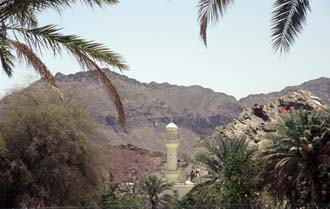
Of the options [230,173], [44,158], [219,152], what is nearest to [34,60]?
[44,158]

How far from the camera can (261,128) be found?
290ft

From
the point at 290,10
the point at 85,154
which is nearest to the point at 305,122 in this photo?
the point at 85,154

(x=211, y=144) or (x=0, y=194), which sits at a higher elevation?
(x=211, y=144)

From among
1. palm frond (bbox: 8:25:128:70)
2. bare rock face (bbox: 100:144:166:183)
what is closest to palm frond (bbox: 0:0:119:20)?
palm frond (bbox: 8:25:128:70)

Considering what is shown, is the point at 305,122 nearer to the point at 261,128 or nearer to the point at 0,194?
the point at 0,194

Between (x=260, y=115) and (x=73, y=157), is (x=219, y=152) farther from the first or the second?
(x=260, y=115)

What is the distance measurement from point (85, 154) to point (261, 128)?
57.1 metres

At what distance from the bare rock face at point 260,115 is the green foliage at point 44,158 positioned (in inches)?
1882

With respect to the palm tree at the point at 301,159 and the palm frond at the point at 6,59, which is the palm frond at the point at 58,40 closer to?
the palm frond at the point at 6,59

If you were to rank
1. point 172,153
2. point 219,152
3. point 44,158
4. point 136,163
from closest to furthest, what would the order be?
point 44,158
point 219,152
point 172,153
point 136,163

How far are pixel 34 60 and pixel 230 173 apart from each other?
1164 inches

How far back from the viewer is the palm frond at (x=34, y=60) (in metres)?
11.1

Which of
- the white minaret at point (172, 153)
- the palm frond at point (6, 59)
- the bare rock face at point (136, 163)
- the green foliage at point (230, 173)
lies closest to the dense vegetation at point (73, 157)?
the green foliage at point (230, 173)

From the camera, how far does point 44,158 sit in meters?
32.9
